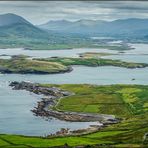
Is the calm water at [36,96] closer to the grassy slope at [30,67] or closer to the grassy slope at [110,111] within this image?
the grassy slope at [30,67]

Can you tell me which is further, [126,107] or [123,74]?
[123,74]

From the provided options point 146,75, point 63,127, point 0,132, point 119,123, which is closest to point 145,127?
point 119,123

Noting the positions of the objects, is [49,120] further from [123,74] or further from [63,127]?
[123,74]

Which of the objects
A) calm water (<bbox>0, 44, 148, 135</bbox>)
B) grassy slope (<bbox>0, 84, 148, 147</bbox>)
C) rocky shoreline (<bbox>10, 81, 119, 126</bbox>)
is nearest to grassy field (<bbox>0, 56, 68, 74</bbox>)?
calm water (<bbox>0, 44, 148, 135</bbox>)

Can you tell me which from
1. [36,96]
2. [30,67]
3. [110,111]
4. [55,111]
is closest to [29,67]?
[30,67]

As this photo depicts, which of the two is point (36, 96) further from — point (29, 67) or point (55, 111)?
point (29, 67)

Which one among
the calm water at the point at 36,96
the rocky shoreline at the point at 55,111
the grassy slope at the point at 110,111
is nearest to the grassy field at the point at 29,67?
the calm water at the point at 36,96
